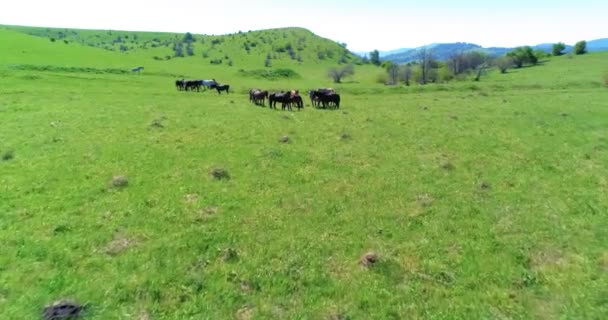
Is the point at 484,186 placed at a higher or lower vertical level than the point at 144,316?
higher

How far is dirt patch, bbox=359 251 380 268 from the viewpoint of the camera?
1054 centimetres

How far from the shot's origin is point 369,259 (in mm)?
10656

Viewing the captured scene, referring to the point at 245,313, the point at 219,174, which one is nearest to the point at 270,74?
the point at 219,174

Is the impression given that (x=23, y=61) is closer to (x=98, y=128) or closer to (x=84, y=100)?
(x=84, y=100)

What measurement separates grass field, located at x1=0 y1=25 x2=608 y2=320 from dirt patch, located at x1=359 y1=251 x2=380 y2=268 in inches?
7.2

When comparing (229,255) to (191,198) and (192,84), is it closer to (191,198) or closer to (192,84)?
(191,198)

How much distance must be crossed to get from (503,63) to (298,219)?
339 feet

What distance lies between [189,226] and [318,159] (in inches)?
333

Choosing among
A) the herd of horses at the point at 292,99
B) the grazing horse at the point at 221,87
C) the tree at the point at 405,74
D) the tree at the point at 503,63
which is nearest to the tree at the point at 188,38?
the tree at the point at 405,74

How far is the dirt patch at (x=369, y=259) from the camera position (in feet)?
34.6

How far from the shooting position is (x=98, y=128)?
920 inches

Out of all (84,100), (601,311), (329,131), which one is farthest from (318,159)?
(84,100)

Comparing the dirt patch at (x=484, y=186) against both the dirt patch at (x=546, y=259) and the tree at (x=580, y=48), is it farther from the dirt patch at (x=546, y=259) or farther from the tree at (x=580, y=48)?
the tree at (x=580, y=48)

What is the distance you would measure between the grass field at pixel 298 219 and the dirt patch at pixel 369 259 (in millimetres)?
182
